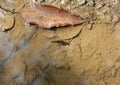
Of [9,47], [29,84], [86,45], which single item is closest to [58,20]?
[86,45]

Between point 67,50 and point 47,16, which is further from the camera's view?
point 47,16

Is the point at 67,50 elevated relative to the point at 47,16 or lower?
lower

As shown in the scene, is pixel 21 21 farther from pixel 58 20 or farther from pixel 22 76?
pixel 22 76

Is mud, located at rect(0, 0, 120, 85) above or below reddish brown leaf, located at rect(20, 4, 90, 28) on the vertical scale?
below

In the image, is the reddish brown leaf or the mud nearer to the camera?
the mud

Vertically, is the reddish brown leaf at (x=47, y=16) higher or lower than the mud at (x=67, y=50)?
higher
